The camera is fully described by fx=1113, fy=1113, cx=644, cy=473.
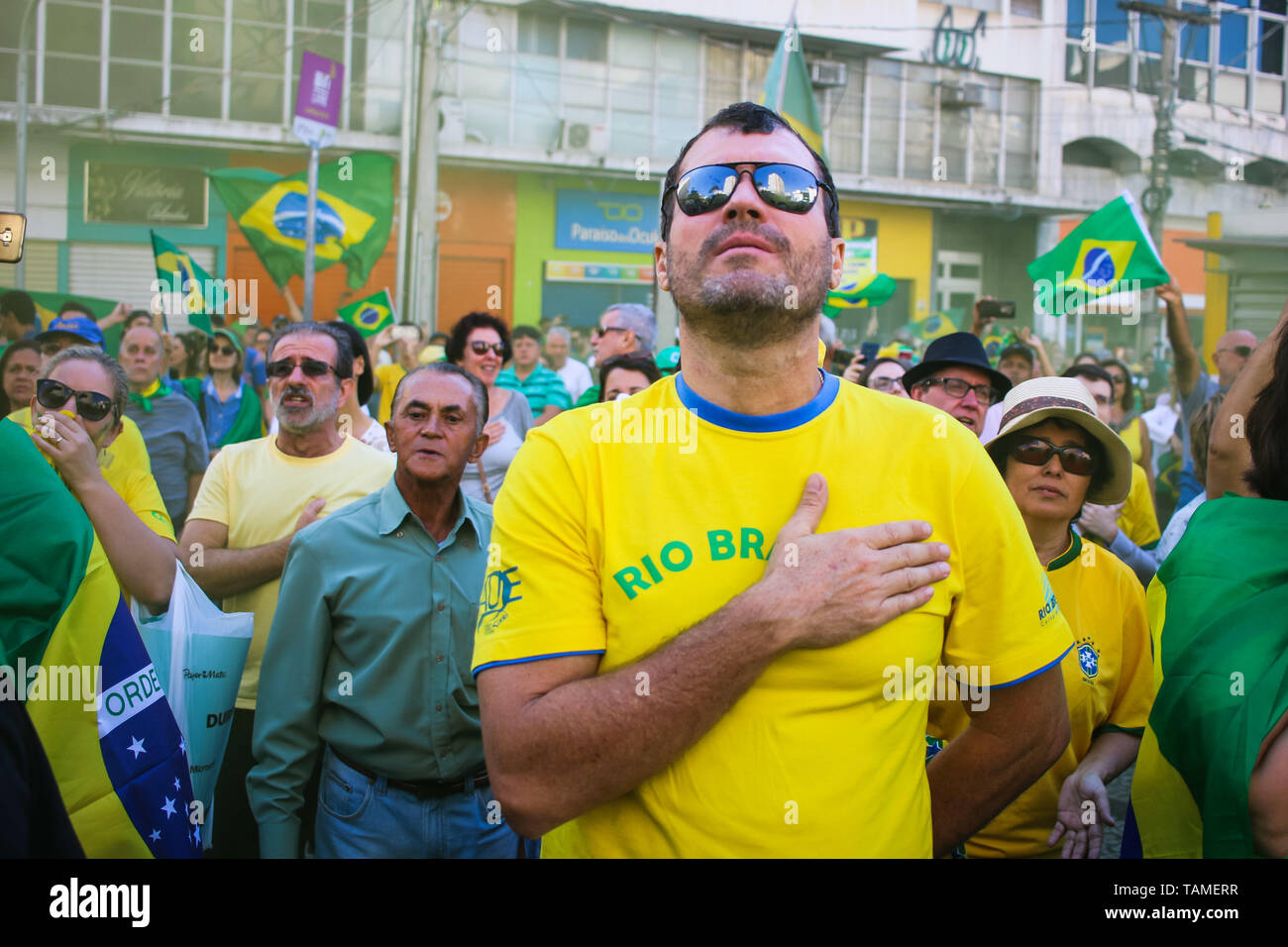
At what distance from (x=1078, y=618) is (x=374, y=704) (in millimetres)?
1934

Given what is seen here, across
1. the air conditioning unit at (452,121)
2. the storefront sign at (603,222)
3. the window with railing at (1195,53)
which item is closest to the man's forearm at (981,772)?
the air conditioning unit at (452,121)

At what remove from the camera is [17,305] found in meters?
8.21

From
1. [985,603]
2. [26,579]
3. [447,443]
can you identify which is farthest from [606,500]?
[447,443]

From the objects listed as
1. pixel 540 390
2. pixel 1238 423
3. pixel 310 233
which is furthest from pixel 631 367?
pixel 310 233

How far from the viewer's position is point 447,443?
136 inches

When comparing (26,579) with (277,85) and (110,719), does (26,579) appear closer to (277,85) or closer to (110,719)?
(110,719)

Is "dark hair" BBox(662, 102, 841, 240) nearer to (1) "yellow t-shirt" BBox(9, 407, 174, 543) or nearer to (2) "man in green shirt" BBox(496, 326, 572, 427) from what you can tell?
(1) "yellow t-shirt" BBox(9, 407, 174, 543)

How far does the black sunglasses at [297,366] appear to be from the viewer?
4.21 m

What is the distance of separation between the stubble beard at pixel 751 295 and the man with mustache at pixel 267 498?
2272 mm

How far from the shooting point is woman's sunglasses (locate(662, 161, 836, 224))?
6.23 feet

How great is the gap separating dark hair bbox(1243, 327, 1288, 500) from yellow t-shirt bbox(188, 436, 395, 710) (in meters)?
2.83

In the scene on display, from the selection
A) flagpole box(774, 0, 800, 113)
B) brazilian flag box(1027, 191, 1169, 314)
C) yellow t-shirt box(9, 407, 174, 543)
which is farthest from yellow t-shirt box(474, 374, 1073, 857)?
flagpole box(774, 0, 800, 113)

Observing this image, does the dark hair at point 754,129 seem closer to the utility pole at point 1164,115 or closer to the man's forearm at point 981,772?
the man's forearm at point 981,772

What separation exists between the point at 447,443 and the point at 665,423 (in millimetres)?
1698
